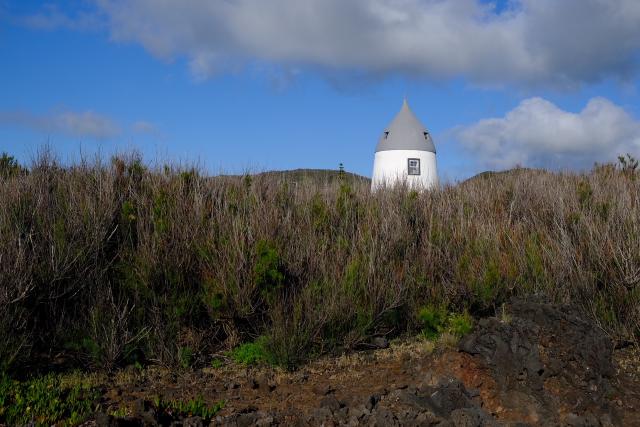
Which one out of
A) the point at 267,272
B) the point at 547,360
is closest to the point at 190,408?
the point at 267,272

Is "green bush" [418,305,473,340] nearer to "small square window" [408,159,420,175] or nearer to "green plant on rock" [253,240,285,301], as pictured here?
"green plant on rock" [253,240,285,301]

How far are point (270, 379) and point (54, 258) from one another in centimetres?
249

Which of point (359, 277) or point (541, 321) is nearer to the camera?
point (541, 321)

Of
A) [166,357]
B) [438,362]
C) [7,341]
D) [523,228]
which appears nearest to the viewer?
[438,362]

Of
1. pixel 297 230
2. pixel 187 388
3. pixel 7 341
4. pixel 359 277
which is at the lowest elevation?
pixel 187 388

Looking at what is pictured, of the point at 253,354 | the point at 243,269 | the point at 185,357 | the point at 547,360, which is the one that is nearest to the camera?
the point at 547,360

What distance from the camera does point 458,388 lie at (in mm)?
4613

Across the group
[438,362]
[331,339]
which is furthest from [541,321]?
[331,339]

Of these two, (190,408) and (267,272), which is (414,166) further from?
(190,408)

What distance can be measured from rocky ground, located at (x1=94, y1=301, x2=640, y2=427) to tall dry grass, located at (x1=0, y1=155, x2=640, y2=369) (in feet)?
2.11

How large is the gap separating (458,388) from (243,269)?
2.70m

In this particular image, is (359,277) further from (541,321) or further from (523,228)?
(523,228)

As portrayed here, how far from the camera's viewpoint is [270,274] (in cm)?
646

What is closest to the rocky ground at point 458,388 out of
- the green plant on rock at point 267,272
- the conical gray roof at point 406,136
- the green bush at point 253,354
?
the green bush at point 253,354
